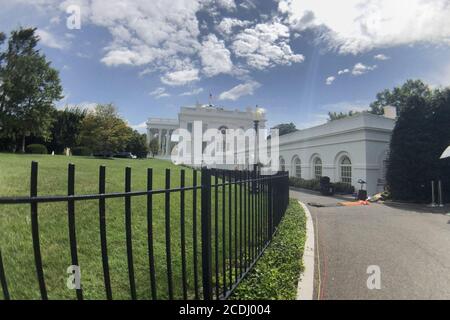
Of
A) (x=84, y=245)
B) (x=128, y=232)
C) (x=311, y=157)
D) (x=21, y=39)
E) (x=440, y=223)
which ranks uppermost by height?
(x=21, y=39)

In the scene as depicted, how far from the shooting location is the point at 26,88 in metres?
34.9

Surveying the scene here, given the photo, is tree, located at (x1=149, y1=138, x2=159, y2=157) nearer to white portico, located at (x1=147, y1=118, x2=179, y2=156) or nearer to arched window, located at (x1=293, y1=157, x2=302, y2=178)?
white portico, located at (x1=147, y1=118, x2=179, y2=156)

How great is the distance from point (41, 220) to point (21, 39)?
134 feet

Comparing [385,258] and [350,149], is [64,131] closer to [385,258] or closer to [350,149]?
[350,149]

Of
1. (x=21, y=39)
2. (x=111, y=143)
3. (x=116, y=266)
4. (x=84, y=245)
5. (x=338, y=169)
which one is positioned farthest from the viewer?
(x=21, y=39)

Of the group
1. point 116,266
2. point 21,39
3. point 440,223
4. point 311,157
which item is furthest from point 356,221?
point 21,39

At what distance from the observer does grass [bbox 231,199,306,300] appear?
150 inches

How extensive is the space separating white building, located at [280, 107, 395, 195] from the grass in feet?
52.1

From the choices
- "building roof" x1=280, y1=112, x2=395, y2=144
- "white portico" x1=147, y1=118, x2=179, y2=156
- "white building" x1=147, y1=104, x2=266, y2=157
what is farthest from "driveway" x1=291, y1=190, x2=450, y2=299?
"white portico" x1=147, y1=118, x2=179, y2=156

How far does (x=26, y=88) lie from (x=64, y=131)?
11547 millimetres

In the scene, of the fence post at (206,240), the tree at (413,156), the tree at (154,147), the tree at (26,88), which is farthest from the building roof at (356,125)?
the tree at (154,147)

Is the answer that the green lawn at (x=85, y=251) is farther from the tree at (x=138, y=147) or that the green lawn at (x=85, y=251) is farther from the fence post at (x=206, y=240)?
the tree at (x=138, y=147)
